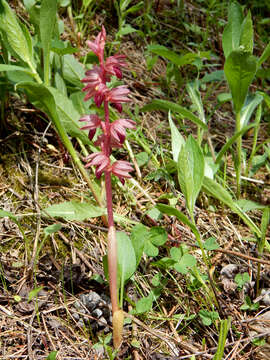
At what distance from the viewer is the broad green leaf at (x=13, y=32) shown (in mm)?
1967

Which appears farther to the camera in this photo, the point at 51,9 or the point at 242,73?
the point at 242,73

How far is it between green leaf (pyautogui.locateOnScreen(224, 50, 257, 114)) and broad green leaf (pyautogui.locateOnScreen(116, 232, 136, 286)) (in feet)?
3.66

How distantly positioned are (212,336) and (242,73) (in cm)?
135

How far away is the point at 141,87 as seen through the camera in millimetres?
3006

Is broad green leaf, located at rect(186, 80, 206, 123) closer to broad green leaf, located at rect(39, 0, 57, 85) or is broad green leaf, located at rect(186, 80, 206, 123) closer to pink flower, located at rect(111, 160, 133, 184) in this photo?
broad green leaf, located at rect(39, 0, 57, 85)

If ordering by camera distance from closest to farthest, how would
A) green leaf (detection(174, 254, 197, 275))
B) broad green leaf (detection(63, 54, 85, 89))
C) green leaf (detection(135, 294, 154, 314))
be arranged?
green leaf (detection(135, 294, 154, 314))
green leaf (detection(174, 254, 197, 275))
broad green leaf (detection(63, 54, 85, 89))

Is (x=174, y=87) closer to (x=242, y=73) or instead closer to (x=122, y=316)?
(x=242, y=73)

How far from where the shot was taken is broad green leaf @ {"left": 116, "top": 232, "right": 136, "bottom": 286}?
5.38ft

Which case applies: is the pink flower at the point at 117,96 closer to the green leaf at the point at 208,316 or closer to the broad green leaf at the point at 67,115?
the broad green leaf at the point at 67,115

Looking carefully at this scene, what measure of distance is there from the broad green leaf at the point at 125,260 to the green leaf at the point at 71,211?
0.22 m

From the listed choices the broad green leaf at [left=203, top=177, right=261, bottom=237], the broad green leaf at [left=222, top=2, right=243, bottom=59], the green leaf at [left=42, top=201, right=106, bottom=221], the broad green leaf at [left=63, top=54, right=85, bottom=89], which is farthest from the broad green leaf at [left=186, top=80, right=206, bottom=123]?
the green leaf at [left=42, top=201, right=106, bottom=221]

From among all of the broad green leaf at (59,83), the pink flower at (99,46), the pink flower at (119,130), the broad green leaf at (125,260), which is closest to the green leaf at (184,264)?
the broad green leaf at (125,260)

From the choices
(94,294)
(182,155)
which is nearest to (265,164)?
(182,155)

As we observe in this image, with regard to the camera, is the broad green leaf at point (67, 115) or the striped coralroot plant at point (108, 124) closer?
the striped coralroot plant at point (108, 124)
